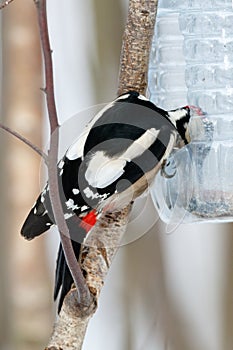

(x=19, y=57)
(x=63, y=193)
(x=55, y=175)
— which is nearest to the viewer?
(x=55, y=175)

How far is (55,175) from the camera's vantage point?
72 centimetres

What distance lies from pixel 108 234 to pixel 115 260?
0.77 metres

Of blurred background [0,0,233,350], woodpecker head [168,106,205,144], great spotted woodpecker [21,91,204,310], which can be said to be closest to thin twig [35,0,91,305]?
Answer: great spotted woodpecker [21,91,204,310]

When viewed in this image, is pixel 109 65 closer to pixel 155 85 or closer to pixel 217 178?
pixel 155 85

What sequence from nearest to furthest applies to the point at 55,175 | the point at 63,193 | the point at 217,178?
the point at 55,175 < the point at 63,193 < the point at 217,178

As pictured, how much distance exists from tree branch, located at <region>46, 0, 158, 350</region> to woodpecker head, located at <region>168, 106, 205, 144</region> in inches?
2.8

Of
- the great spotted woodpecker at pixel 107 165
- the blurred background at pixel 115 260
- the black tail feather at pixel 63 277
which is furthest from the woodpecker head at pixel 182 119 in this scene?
the blurred background at pixel 115 260

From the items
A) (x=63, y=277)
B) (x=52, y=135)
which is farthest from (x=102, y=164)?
(x=52, y=135)

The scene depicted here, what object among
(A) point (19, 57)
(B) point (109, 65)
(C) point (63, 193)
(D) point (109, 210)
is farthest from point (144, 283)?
(C) point (63, 193)

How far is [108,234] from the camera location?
113cm

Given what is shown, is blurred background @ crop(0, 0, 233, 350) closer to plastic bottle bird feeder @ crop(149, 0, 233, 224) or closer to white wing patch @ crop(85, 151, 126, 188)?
→ plastic bottle bird feeder @ crop(149, 0, 233, 224)

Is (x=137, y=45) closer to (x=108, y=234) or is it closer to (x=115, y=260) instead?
(x=108, y=234)

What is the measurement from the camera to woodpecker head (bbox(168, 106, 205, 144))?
1.12 m

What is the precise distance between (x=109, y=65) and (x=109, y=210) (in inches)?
29.5
